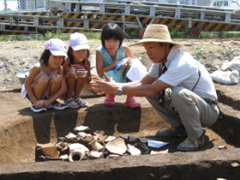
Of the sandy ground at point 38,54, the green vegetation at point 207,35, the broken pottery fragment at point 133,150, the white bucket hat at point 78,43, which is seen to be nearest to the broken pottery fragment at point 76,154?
the broken pottery fragment at point 133,150

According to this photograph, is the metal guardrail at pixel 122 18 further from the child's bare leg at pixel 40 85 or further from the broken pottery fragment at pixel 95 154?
the broken pottery fragment at pixel 95 154

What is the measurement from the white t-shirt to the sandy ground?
3544 mm

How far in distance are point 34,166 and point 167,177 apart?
3.03 feet

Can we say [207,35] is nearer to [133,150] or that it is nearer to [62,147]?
[133,150]

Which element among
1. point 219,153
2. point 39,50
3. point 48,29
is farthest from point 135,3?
point 219,153

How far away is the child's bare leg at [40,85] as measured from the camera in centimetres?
402

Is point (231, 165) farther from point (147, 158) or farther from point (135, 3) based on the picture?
point (135, 3)

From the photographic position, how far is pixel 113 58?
4.66 meters

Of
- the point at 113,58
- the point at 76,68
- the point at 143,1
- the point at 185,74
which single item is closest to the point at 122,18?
the point at 143,1

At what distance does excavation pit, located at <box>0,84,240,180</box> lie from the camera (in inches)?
101

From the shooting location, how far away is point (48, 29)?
36.7 ft

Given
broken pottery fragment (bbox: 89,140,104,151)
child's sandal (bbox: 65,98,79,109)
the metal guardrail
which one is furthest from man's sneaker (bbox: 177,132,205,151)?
the metal guardrail

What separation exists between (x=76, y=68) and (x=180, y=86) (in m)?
1.39

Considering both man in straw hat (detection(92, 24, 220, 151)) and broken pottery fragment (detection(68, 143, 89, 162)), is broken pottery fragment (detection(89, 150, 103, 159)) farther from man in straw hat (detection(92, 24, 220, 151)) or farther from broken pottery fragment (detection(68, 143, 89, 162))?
man in straw hat (detection(92, 24, 220, 151))
